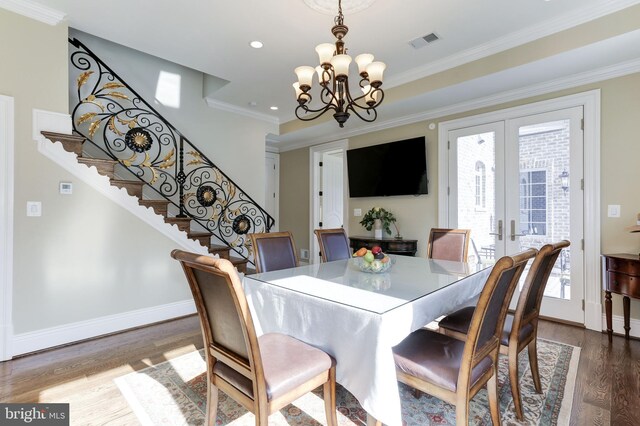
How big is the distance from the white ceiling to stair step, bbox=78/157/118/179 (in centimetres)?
122

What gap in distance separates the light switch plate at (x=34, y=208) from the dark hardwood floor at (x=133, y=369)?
117 cm

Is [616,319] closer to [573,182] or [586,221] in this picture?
[586,221]

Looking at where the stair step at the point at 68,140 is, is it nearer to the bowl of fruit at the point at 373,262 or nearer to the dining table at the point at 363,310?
the dining table at the point at 363,310

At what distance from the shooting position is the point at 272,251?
2555 millimetres

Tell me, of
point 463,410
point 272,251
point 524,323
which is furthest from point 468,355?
point 272,251

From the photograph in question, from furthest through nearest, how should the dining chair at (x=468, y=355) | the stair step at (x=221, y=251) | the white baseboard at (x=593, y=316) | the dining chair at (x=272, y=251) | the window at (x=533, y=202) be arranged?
the stair step at (x=221, y=251), the window at (x=533, y=202), the white baseboard at (x=593, y=316), the dining chair at (x=272, y=251), the dining chair at (x=468, y=355)

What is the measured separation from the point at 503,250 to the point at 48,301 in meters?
4.66

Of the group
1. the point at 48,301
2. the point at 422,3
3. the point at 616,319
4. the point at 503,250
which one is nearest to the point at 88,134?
the point at 48,301

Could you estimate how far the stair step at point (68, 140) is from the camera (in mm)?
2676

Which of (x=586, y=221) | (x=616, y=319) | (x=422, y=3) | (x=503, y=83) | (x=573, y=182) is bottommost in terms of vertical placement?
(x=616, y=319)

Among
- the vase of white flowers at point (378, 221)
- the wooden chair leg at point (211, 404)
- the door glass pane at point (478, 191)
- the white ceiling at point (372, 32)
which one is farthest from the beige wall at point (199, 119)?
the wooden chair leg at point (211, 404)

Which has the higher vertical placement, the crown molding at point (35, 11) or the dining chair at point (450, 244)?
the crown molding at point (35, 11)

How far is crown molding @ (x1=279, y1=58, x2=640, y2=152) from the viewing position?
300 centimetres

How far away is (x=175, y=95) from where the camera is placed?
4.45m
